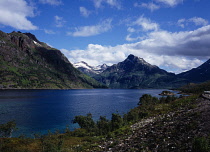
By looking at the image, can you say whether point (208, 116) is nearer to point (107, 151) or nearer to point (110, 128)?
point (107, 151)

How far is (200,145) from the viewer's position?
16500mm

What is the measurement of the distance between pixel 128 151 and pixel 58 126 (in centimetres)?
7671

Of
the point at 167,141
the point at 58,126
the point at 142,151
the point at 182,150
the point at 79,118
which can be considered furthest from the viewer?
the point at 58,126

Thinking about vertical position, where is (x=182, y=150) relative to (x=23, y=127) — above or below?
above

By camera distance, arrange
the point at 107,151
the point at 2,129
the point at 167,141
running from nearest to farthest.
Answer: the point at 167,141
the point at 107,151
the point at 2,129

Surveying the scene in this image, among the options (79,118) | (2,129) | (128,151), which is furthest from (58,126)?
(128,151)

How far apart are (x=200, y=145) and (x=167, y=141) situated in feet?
18.1

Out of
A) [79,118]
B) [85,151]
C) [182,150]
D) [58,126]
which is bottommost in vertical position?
[58,126]

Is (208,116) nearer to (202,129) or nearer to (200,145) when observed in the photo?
(202,129)

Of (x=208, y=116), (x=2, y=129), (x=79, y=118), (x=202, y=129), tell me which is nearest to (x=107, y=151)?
(x=202, y=129)

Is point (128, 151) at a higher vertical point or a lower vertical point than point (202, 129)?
lower

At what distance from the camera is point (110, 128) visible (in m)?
58.5

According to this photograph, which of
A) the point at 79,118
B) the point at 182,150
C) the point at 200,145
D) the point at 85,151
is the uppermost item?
the point at 200,145

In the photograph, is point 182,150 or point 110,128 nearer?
point 182,150
